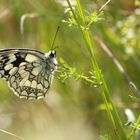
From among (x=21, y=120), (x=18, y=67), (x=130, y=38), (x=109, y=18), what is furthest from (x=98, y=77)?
(x=21, y=120)

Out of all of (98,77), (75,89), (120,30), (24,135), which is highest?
(120,30)

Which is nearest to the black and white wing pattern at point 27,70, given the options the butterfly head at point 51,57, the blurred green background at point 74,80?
the butterfly head at point 51,57

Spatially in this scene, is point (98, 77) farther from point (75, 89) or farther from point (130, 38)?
point (75, 89)

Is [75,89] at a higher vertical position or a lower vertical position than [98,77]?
higher

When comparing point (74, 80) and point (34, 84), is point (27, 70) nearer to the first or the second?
point (34, 84)

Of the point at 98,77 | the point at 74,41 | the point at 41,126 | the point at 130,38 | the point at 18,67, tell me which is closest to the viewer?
the point at 98,77

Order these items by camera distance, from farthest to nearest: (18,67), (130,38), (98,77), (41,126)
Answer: (41,126) < (130,38) < (18,67) < (98,77)

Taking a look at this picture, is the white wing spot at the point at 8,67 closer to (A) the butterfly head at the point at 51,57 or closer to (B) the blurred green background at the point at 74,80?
(A) the butterfly head at the point at 51,57

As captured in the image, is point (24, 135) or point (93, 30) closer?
point (93, 30)
